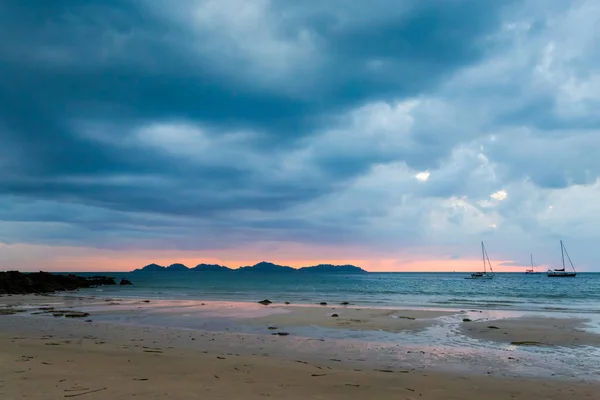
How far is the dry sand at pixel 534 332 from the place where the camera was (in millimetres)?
18359

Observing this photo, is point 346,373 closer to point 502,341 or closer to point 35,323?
point 502,341

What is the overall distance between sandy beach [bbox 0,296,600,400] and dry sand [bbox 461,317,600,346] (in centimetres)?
15

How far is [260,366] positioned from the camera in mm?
12211

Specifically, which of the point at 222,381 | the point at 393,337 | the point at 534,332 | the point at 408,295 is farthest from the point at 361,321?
the point at 408,295

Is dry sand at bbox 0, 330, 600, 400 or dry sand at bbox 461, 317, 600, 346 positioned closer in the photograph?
dry sand at bbox 0, 330, 600, 400

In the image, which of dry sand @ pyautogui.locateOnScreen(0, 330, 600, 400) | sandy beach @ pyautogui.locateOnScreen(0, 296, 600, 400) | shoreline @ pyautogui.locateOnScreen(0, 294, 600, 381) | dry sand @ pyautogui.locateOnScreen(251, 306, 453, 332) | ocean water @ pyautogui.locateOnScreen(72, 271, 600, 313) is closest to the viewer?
dry sand @ pyautogui.locateOnScreen(0, 330, 600, 400)

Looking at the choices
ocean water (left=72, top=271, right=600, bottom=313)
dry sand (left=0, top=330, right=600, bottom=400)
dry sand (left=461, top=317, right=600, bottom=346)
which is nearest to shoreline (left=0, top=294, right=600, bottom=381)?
dry sand (left=461, top=317, right=600, bottom=346)

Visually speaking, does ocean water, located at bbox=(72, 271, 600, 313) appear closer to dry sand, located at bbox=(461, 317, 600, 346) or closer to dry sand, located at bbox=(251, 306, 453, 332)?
dry sand, located at bbox=(251, 306, 453, 332)

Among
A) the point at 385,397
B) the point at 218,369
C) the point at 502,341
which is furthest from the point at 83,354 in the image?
the point at 502,341

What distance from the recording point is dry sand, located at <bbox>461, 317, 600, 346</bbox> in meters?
18.4

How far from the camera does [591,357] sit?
14.8 meters

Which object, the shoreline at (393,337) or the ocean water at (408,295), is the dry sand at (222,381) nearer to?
the shoreline at (393,337)

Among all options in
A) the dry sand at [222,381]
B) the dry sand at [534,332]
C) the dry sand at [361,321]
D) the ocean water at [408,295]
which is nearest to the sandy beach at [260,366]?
the dry sand at [222,381]

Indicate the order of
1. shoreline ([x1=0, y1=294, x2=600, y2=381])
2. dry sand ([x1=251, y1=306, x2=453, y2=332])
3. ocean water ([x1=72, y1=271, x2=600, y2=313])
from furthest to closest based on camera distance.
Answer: ocean water ([x1=72, y1=271, x2=600, y2=313]), dry sand ([x1=251, y1=306, x2=453, y2=332]), shoreline ([x1=0, y1=294, x2=600, y2=381])
